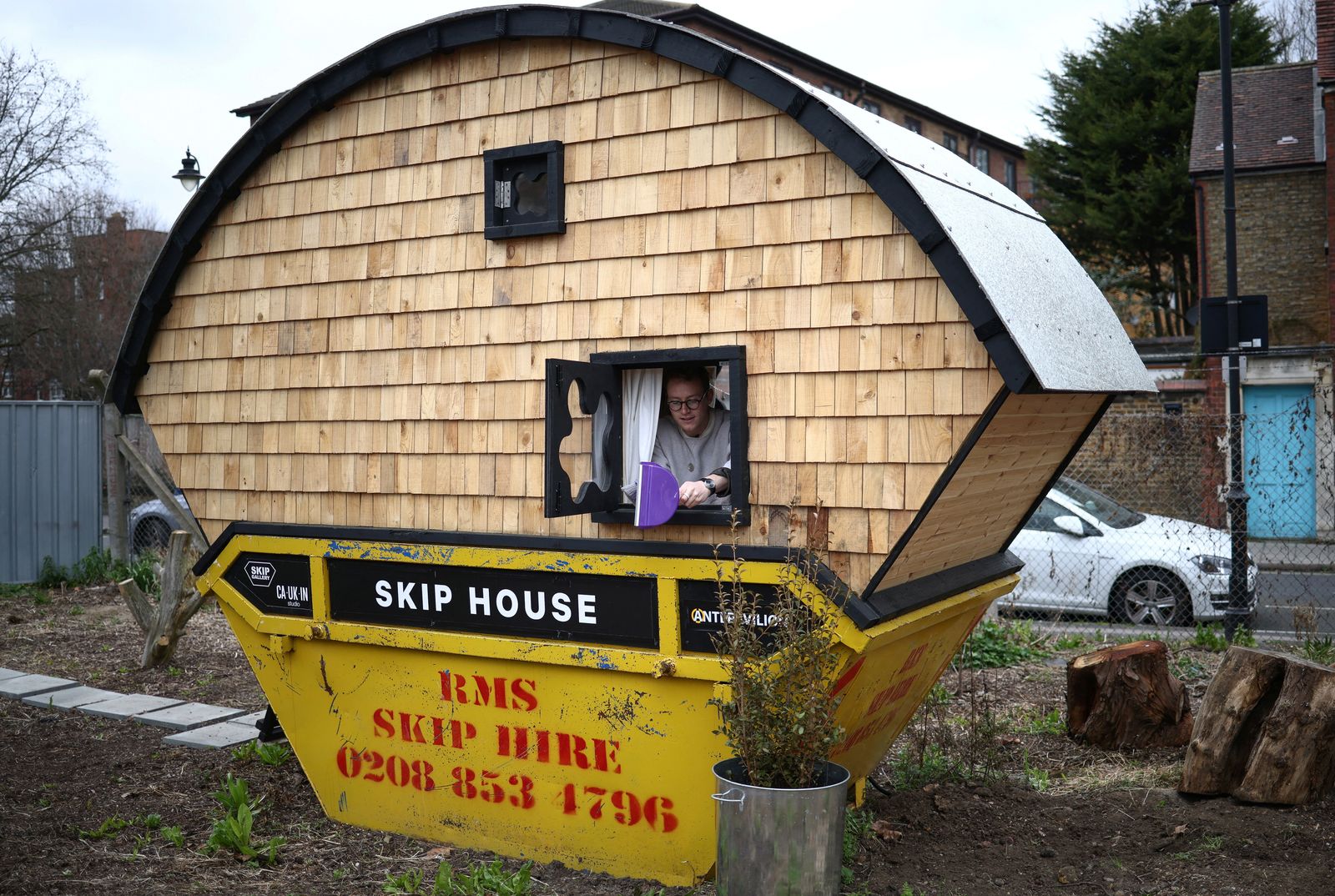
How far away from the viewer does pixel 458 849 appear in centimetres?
539

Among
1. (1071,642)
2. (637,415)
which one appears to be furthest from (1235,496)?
(637,415)

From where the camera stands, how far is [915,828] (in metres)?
5.23

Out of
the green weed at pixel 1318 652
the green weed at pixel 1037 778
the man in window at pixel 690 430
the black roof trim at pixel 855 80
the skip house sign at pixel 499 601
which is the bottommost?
the green weed at pixel 1037 778

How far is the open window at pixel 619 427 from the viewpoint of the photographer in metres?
4.53

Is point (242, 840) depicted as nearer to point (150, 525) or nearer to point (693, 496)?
point (693, 496)

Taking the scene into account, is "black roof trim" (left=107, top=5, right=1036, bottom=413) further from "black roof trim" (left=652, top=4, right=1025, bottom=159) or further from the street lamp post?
"black roof trim" (left=652, top=4, right=1025, bottom=159)

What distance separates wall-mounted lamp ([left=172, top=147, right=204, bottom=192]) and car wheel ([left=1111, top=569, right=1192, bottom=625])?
472 inches

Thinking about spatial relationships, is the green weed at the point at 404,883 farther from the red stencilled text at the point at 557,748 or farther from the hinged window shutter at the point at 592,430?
the hinged window shutter at the point at 592,430

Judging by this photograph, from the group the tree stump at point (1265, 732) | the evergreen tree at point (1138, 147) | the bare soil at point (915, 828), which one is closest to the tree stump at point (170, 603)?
the bare soil at point (915, 828)

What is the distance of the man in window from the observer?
502cm

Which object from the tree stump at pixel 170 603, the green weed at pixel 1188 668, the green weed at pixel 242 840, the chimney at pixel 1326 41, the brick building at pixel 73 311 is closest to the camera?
the green weed at pixel 242 840

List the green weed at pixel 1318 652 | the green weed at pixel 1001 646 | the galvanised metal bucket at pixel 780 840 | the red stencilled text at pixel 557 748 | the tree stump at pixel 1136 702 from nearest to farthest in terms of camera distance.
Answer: the galvanised metal bucket at pixel 780 840 → the red stencilled text at pixel 557 748 → the tree stump at pixel 1136 702 → the green weed at pixel 1318 652 → the green weed at pixel 1001 646

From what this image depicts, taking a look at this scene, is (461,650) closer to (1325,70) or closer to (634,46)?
(634,46)

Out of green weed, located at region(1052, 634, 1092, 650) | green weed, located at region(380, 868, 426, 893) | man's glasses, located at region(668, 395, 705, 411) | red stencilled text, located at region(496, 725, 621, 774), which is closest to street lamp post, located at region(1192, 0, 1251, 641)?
green weed, located at region(1052, 634, 1092, 650)
